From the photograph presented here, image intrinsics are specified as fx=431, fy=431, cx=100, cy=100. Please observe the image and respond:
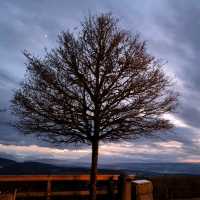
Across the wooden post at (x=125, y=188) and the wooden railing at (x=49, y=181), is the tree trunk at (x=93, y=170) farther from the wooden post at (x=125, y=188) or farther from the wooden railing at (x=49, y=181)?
the wooden post at (x=125, y=188)

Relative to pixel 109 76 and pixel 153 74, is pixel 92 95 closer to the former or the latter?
pixel 109 76

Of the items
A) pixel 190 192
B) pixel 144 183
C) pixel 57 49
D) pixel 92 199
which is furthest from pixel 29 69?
pixel 190 192

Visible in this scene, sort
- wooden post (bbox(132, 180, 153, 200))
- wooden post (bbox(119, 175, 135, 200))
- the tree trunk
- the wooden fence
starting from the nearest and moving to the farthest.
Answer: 1. wooden post (bbox(132, 180, 153, 200))
2. the wooden fence
3. wooden post (bbox(119, 175, 135, 200))
4. the tree trunk

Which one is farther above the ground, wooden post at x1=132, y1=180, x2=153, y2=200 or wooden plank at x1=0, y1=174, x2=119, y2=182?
wooden plank at x1=0, y1=174, x2=119, y2=182

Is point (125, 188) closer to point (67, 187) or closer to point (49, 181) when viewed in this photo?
point (49, 181)

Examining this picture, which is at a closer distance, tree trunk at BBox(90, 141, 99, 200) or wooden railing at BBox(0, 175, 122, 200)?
wooden railing at BBox(0, 175, 122, 200)

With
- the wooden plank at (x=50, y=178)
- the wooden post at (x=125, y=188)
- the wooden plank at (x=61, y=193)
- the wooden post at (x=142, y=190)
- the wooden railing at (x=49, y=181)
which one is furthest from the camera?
the wooden post at (x=125, y=188)

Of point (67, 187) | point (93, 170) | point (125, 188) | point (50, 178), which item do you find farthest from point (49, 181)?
point (125, 188)

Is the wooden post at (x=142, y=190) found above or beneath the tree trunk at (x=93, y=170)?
beneath

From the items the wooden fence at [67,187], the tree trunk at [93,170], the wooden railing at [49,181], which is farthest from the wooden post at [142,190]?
the wooden railing at [49,181]

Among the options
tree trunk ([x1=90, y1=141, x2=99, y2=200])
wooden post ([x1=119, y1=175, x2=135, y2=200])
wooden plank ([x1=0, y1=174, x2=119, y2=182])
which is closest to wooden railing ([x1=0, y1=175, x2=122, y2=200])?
wooden plank ([x1=0, y1=174, x2=119, y2=182])

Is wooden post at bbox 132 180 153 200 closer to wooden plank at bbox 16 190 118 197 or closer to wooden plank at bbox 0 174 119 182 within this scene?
wooden plank at bbox 16 190 118 197

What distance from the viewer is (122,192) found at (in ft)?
55.2

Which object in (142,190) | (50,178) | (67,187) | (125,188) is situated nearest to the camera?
(142,190)
